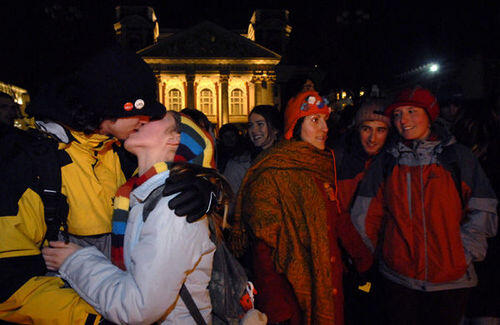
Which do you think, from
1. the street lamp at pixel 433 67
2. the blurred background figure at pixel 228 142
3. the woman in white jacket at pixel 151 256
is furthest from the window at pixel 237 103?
the woman in white jacket at pixel 151 256

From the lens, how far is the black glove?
111cm

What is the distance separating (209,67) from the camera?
31.5 metres

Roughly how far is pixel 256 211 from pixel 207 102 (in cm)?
3289

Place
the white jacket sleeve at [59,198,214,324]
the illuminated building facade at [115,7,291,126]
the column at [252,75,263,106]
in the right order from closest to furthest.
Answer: the white jacket sleeve at [59,198,214,324] < the illuminated building facade at [115,7,291,126] < the column at [252,75,263,106]

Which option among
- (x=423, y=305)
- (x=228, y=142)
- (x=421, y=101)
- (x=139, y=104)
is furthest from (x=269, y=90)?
(x=139, y=104)

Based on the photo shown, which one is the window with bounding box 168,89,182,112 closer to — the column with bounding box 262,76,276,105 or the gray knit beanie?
the column with bounding box 262,76,276,105

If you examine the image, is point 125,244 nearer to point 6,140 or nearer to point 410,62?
point 6,140

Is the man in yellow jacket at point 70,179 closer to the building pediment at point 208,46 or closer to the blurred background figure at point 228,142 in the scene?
the blurred background figure at point 228,142

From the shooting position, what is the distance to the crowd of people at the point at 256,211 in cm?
117

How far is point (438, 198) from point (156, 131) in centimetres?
216

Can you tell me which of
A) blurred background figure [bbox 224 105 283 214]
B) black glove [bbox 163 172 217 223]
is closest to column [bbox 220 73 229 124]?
blurred background figure [bbox 224 105 283 214]

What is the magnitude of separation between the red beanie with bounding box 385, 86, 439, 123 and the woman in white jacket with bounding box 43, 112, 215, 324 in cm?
200

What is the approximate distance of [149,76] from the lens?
1535 mm

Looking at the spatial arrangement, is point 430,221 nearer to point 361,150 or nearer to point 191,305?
point 361,150
